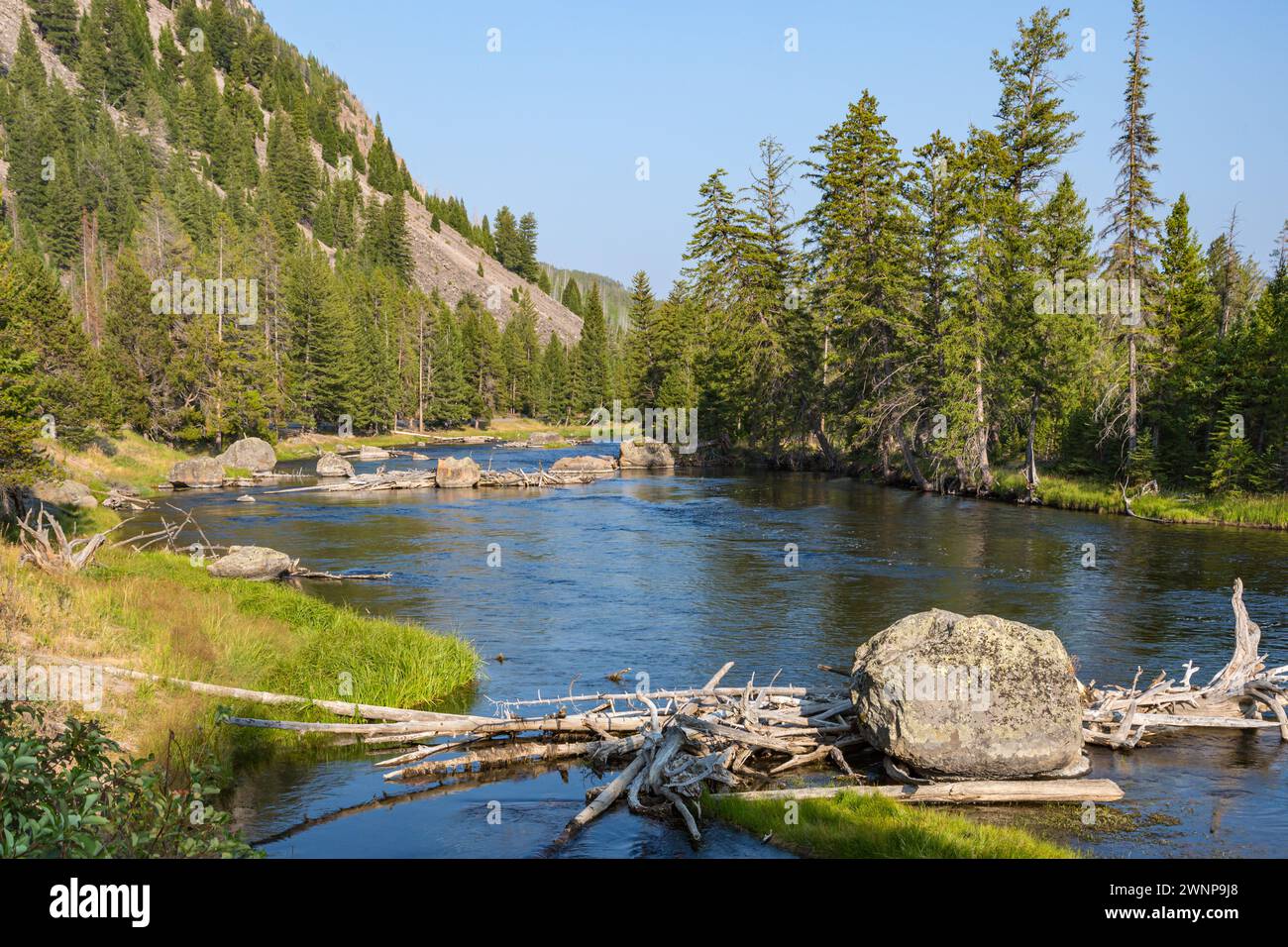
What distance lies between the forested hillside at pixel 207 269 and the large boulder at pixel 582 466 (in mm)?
22221

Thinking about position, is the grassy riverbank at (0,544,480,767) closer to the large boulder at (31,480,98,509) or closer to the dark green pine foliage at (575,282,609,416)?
the large boulder at (31,480,98,509)

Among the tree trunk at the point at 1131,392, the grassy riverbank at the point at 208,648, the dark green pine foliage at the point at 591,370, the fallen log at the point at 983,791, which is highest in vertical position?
the dark green pine foliage at the point at 591,370

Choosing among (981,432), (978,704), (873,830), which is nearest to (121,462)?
(981,432)

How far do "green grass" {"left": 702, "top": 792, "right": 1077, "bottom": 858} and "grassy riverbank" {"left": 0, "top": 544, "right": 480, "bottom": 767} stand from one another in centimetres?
732

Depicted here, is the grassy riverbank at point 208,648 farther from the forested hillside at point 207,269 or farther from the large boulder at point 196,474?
the large boulder at point 196,474

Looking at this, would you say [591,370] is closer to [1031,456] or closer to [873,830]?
[1031,456]

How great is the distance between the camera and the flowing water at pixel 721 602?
1184cm

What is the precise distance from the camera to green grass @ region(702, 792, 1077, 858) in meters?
10.3

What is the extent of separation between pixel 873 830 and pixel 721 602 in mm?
15353

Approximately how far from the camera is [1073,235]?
45.6 meters

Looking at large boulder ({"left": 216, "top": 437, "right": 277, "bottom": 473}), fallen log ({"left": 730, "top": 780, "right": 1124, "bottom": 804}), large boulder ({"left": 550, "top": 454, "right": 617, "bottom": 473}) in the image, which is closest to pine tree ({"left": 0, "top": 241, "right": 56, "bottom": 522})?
fallen log ({"left": 730, "top": 780, "right": 1124, "bottom": 804})

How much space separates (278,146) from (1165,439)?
15913cm

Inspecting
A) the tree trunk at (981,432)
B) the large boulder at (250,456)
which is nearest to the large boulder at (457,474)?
the large boulder at (250,456)
